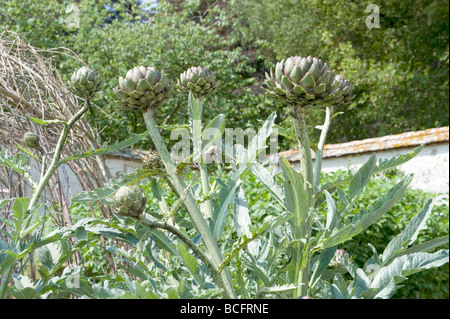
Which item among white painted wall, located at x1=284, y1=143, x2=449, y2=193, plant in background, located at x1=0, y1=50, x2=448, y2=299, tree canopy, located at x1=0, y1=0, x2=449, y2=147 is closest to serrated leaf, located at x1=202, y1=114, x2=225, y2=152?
plant in background, located at x1=0, y1=50, x2=448, y2=299

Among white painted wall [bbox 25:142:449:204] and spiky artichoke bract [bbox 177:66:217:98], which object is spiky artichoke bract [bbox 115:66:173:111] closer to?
spiky artichoke bract [bbox 177:66:217:98]

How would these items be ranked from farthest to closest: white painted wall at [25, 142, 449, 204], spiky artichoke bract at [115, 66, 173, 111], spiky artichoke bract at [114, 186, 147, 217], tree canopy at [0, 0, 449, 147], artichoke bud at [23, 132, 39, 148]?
1. tree canopy at [0, 0, 449, 147]
2. white painted wall at [25, 142, 449, 204]
3. artichoke bud at [23, 132, 39, 148]
4. spiky artichoke bract at [115, 66, 173, 111]
5. spiky artichoke bract at [114, 186, 147, 217]

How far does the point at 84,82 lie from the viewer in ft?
1.97

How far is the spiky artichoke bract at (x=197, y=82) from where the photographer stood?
77 centimetres

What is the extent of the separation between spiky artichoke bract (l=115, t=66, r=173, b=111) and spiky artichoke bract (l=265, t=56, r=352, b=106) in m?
0.12

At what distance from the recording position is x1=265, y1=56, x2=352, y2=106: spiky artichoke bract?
0.55 meters

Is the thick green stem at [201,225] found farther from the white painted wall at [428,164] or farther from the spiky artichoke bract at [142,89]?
the white painted wall at [428,164]

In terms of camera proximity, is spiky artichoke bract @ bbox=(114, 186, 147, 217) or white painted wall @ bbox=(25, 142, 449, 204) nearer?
spiky artichoke bract @ bbox=(114, 186, 147, 217)

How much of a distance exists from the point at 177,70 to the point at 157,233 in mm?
4884

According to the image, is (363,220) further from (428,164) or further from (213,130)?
(428,164)

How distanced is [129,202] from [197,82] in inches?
14.6

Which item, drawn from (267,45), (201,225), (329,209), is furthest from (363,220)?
(267,45)

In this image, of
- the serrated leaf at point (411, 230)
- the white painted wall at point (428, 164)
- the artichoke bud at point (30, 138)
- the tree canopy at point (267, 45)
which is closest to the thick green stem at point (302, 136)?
the serrated leaf at point (411, 230)
